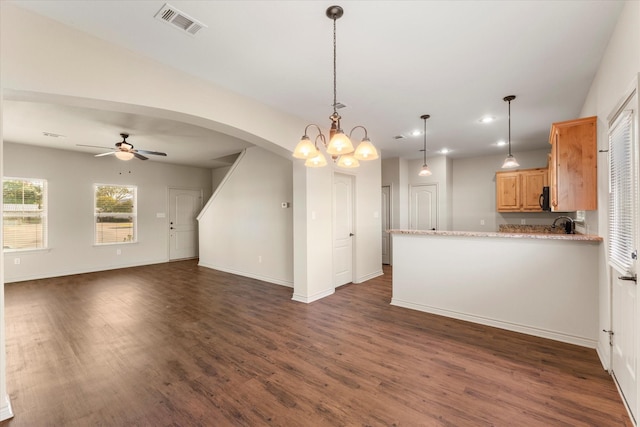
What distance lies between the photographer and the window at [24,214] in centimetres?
575

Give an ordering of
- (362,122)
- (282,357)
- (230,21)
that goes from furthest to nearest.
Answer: (362,122)
(282,357)
(230,21)

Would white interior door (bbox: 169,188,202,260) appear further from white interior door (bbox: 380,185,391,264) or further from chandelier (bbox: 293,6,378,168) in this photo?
chandelier (bbox: 293,6,378,168)

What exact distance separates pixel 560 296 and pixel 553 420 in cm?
163

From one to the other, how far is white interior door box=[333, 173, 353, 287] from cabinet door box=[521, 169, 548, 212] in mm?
3909

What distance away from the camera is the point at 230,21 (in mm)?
2137

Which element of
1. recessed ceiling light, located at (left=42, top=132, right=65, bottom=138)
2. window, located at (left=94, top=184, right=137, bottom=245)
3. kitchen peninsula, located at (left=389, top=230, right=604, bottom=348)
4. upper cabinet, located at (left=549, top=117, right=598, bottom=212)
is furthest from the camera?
window, located at (left=94, top=184, right=137, bottom=245)

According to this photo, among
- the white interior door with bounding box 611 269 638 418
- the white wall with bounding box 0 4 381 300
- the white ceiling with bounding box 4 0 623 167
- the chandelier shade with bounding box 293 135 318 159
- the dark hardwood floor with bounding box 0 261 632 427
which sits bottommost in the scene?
the dark hardwood floor with bounding box 0 261 632 427

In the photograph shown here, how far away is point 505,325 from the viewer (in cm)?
335

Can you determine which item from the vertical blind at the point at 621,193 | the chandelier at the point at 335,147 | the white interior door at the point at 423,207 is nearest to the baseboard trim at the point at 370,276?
the white interior door at the point at 423,207

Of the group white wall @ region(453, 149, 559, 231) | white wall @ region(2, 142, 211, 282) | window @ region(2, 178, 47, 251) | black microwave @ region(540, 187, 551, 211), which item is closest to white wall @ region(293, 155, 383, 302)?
white wall @ region(453, 149, 559, 231)

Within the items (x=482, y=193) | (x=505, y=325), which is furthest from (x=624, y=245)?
(x=482, y=193)

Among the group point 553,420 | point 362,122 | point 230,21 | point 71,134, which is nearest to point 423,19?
point 230,21

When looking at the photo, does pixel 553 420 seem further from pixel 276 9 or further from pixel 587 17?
pixel 276 9

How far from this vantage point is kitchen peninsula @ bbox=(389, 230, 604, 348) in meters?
2.93
